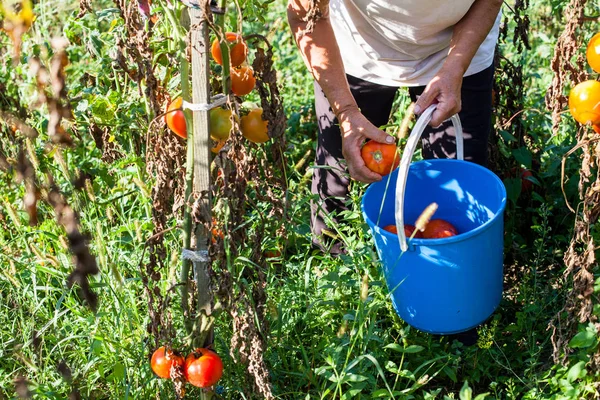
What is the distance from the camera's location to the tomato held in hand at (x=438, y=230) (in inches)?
80.6

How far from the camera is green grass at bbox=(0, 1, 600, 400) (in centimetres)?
191

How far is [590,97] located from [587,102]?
1 centimetres

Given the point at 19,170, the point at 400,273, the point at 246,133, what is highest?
the point at 19,170

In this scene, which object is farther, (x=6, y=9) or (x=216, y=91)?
(x=216, y=91)

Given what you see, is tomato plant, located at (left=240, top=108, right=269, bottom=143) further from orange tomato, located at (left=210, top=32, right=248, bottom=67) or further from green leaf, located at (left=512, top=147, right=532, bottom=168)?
green leaf, located at (left=512, top=147, right=532, bottom=168)

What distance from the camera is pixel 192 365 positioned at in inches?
67.9

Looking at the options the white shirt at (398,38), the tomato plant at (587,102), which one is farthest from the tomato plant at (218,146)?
the tomato plant at (587,102)

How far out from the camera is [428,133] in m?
2.49

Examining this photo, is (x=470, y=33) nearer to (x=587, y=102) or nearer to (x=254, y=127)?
(x=587, y=102)

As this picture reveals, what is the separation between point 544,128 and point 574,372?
1637 mm

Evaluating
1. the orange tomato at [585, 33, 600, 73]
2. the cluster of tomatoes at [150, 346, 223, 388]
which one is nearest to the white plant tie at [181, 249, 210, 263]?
the cluster of tomatoes at [150, 346, 223, 388]

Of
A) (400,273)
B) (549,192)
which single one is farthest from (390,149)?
(549,192)

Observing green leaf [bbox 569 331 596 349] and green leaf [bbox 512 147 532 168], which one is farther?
green leaf [bbox 512 147 532 168]

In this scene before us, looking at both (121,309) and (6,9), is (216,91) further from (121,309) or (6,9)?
(6,9)
